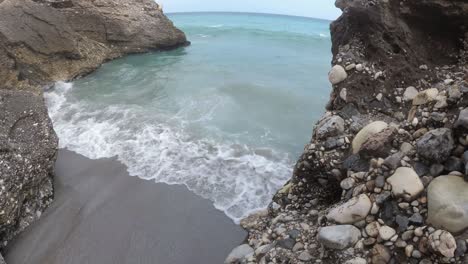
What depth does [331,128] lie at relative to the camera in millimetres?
3951

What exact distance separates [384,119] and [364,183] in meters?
1.05

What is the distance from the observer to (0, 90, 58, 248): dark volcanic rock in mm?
4934

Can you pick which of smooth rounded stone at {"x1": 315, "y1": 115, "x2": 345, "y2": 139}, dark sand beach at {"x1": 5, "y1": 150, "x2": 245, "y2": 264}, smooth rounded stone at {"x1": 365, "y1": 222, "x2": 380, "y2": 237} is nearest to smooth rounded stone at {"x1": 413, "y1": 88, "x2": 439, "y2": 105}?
smooth rounded stone at {"x1": 315, "y1": 115, "x2": 345, "y2": 139}

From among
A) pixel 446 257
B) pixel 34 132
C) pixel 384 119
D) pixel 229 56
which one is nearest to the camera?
pixel 446 257

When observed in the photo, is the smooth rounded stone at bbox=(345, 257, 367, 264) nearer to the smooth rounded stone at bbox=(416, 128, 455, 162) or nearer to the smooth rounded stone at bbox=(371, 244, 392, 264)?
the smooth rounded stone at bbox=(371, 244, 392, 264)

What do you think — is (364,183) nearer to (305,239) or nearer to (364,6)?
(305,239)

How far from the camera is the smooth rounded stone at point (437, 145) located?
2721mm

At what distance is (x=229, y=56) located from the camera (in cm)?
1784

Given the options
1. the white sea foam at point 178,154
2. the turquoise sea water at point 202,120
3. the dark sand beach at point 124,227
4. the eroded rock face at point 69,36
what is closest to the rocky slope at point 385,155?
the dark sand beach at point 124,227

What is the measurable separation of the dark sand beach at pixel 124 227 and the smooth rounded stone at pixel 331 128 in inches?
70.3

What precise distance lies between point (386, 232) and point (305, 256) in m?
0.76

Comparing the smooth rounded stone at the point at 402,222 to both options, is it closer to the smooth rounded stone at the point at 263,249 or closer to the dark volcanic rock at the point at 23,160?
the smooth rounded stone at the point at 263,249

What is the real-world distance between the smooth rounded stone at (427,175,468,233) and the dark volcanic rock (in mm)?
4817

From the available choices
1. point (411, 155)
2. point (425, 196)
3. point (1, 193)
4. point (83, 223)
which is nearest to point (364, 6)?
point (411, 155)
